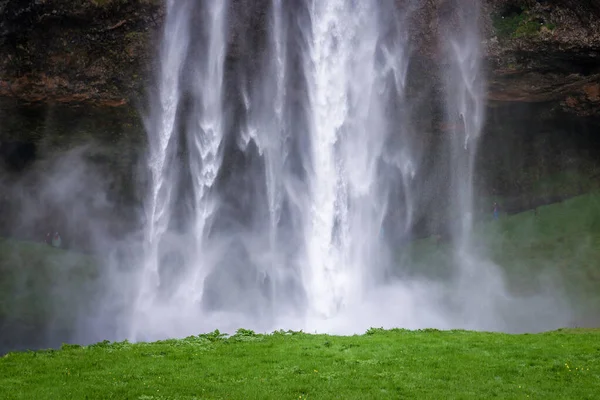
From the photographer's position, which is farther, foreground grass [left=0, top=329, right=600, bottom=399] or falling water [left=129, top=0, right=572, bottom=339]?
falling water [left=129, top=0, right=572, bottom=339]

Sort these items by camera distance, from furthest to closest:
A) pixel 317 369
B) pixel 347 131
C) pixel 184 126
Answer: pixel 184 126 < pixel 347 131 < pixel 317 369

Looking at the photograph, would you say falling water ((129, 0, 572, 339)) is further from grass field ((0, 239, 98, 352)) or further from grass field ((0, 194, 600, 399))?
grass field ((0, 194, 600, 399))

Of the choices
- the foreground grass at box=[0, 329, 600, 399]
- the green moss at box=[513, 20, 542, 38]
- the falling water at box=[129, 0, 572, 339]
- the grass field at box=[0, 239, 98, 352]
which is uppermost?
the green moss at box=[513, 20, 542, 38]

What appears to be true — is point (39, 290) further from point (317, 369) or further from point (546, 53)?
point (546, 53)

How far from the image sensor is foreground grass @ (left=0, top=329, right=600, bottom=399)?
12.6 meters

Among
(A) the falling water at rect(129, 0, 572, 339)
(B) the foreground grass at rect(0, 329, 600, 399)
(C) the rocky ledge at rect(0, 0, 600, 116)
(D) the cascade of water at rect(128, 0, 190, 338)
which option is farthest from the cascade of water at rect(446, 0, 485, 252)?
(B) the foreground grass at rect(0, 329, 600, 399)

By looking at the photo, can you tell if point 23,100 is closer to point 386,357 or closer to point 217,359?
point 217,359

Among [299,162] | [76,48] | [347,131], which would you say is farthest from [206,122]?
[347,131]

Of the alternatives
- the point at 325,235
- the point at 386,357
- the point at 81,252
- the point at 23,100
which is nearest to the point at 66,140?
the point at 23,100

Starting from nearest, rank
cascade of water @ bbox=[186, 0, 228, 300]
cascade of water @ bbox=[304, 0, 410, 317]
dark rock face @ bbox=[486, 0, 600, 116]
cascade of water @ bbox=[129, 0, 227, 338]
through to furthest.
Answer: dark rock face @ bbox=[486, 0, 600, 116]
cascade of water @ bbox=[304, 0, 410, 317]
cascade of water @ bbox=[129, 0, 227, 338]
cascade of water @ bbox=[186, 0, 228, 300]

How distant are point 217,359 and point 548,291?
60.6ft

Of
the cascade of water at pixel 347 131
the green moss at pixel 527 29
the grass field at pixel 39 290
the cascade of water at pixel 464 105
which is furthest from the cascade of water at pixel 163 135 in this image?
the green moss at pixel 527 29

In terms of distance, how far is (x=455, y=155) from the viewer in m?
32.7

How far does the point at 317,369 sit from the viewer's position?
14336mm
